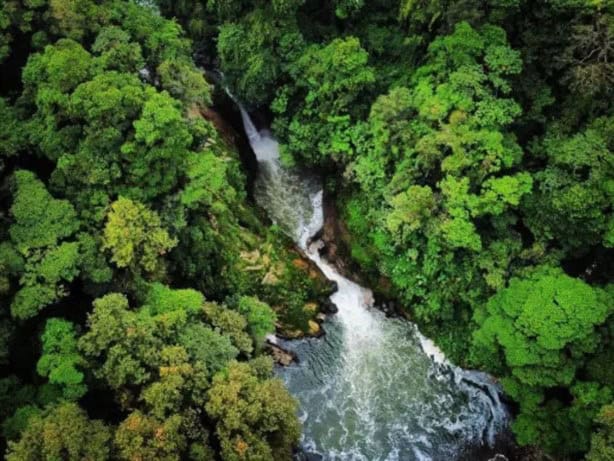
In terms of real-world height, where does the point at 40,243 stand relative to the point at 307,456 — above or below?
above

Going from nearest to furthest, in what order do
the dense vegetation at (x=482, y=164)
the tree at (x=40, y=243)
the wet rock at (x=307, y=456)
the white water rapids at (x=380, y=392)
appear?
1. the tree at (x=40, y=243)
2. the dense vegetation at (x=482, y=164)
3. the wet rock at (x=307, y=456)
4. the white water rapids at (x=380, y=392)

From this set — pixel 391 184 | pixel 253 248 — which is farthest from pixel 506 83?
pixel 253 248

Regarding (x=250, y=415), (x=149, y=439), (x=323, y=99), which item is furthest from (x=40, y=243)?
(x=323, y=99)

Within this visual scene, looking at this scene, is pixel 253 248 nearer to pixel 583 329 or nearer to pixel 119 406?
pixel 119 406

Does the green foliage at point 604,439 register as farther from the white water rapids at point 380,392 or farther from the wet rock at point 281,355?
the wet rock at point 281,355

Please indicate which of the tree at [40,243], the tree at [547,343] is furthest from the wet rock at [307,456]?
the tree at [40,243]

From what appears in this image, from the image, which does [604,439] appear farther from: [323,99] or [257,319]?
[323,99]
